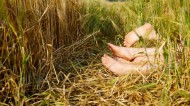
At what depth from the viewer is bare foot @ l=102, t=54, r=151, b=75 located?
49.0 inches

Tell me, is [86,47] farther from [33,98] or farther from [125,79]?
[33,98]

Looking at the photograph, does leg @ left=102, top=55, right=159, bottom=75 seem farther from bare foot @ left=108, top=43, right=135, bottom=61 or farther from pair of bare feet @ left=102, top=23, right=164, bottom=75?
bare foot @ left=108, top=43, right=135, bottom=61

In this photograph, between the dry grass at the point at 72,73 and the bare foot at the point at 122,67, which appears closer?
the dry grass at the point at 72,73

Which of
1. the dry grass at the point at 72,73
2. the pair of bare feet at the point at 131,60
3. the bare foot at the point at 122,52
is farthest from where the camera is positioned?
the bare foot at the point at 122,52

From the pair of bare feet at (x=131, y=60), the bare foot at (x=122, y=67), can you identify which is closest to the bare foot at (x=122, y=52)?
the pair of bare feet at (x=131, y=60)

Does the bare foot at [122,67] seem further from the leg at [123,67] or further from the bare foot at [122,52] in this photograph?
the bare foot at [122,52]

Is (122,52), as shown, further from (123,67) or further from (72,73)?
(72,73)

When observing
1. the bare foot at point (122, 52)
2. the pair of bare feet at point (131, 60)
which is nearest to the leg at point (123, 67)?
the pair of bare feet at point (131, 60)

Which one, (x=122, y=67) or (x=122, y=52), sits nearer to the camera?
(x=122, y=67)

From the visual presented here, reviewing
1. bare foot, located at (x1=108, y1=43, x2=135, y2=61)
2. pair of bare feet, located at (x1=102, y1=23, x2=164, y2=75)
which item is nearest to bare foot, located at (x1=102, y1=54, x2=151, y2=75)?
pair of bare feet, located at (x1=102, y1=23, x2=164, y2=75)

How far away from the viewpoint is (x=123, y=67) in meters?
1.32

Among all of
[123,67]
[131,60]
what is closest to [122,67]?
[123,67]

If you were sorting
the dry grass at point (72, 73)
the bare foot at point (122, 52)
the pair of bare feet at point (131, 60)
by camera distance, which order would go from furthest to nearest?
the bare foot at point (122, 52) → the pair of bare feet at point (131, 60) → the dry grass at point (72, 73)

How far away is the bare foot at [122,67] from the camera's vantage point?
124 centimetres
